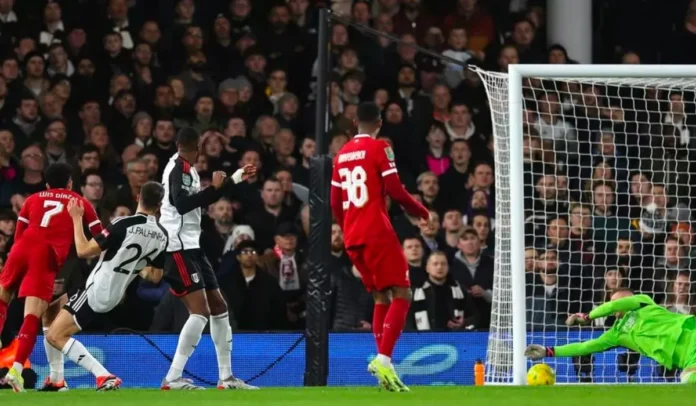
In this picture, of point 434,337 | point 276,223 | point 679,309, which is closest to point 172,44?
point 276,223

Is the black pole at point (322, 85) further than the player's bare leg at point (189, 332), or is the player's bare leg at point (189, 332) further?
the black pole at point (322, 85)

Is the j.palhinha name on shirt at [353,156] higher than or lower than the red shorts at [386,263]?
higher

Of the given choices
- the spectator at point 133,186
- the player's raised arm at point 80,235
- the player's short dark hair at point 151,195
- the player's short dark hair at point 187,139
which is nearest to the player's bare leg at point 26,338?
the player's raised arm at point 80,235

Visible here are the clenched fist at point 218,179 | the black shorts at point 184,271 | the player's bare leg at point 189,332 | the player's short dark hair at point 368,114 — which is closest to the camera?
the player's short dark hair at point 368,114

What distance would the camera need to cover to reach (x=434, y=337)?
12.6 metres

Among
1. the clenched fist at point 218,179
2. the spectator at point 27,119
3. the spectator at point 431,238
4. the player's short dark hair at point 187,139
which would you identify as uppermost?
the spectator at point 27,119

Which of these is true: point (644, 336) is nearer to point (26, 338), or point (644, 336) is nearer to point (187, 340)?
point (187, 340)

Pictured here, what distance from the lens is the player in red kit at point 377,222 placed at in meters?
9.85

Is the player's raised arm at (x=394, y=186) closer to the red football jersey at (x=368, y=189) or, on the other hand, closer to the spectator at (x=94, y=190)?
the red football jersey at (x=368, y=189)

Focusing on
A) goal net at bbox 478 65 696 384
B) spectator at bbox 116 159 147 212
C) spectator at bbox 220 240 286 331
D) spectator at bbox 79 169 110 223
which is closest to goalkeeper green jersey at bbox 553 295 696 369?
goal net at bbox 478 65 696 384

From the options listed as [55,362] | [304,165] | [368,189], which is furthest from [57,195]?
[304,165]

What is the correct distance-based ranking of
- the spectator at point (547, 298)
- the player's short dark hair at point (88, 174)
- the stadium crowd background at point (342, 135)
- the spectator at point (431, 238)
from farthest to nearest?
the player's short dark hair at point (88, 174) < the spectator at point (431, 238) < the stadium crowd background at point (342, 135) < the spectator at point (547, 298)

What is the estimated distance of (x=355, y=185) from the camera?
395 inches

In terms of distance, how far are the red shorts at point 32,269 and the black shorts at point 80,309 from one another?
0.56 meters
